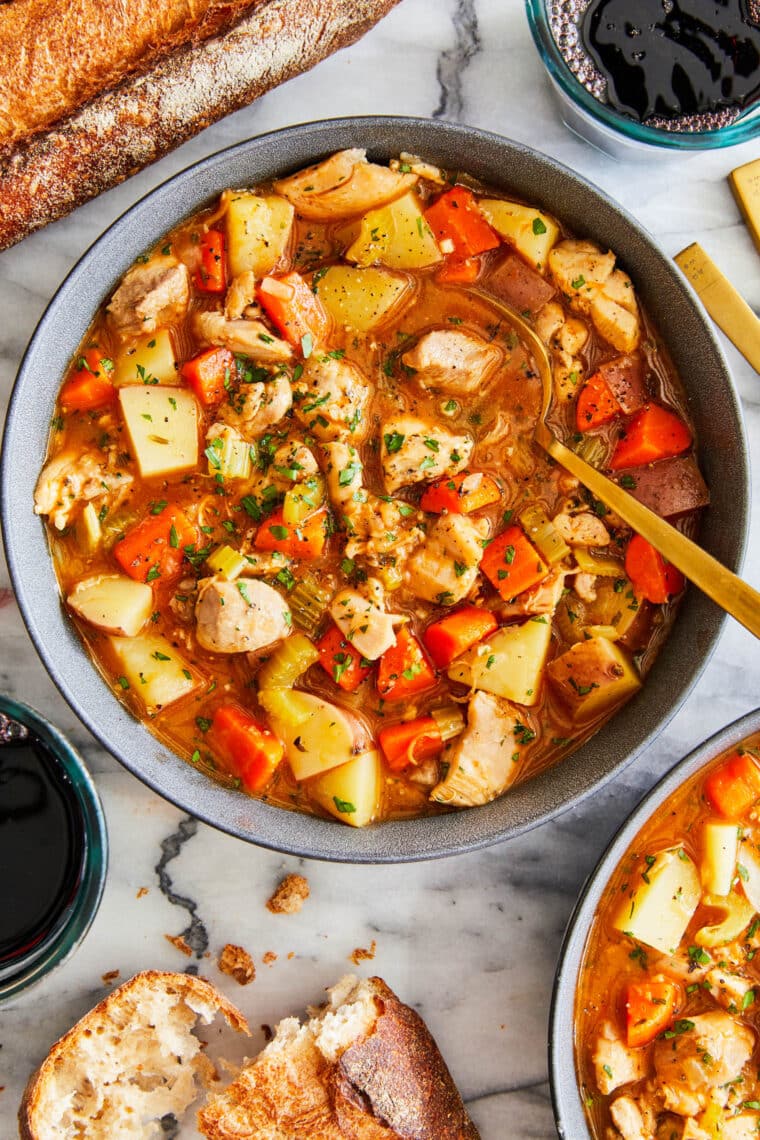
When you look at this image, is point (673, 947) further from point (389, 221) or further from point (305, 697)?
point (389, 221)

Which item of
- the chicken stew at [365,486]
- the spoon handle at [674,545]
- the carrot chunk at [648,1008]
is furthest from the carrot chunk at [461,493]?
the carrot chunk at [648,1008]

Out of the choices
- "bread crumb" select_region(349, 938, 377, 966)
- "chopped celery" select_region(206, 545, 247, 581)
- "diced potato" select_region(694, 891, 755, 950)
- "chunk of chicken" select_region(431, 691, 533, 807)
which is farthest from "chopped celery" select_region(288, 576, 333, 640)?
"diced potato" select_region(694, 891, 755, 950)

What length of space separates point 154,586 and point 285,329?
93 cm

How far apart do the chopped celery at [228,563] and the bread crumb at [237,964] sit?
139 centimetres

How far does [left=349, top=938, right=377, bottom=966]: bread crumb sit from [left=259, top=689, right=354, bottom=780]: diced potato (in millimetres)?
792

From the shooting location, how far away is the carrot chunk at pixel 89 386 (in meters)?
3.28

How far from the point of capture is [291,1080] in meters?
3.38

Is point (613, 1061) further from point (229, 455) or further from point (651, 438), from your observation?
point (229, 455)

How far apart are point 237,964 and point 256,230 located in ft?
8.26

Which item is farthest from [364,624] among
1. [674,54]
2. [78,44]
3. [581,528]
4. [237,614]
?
[674,54]

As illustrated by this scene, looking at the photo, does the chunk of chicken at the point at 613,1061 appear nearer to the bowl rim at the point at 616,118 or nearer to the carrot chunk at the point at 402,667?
the carrot chunk at the point at 402,667

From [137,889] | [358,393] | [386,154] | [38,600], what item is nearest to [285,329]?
[358,393]

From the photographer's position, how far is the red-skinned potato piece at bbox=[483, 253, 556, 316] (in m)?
3.33

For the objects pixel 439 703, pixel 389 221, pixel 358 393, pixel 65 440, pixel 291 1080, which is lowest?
pixel 291 1080
